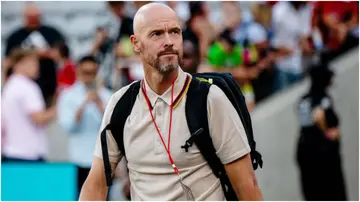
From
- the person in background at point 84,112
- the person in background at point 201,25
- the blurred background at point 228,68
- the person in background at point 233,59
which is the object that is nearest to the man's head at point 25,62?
the blurred background at point 228,68

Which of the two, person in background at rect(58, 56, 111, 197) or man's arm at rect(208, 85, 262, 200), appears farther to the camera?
person in background at rect(58, 56, 111, 197)

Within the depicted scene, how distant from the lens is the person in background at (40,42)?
11766 millimetres

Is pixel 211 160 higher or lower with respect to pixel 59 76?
lower

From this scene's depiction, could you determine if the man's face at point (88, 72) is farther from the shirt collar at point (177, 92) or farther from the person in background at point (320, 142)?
the shirt collar at point (177, 92)

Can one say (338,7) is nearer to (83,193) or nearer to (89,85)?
(89,85)

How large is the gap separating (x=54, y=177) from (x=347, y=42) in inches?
182

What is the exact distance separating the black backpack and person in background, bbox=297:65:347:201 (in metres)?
5.80

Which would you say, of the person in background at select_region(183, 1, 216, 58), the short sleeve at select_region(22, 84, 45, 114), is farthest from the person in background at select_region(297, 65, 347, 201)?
the short sleeve at select_region(22, 84, 45, 114)

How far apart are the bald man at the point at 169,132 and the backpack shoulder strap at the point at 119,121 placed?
32 millimetres

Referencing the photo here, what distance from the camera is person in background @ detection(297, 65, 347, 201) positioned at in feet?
34.7

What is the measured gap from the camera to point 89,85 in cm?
997

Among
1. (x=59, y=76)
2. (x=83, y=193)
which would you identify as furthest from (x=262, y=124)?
(x=83, y=193)

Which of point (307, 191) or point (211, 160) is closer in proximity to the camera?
point (211, 160)

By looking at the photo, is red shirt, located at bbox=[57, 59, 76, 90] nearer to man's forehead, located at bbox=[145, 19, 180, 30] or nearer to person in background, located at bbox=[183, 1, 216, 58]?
person in background, located at bbox=[183, 1, 216, 58]
